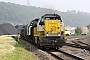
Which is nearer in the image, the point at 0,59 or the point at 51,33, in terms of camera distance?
the point at 0,59

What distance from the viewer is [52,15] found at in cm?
2217

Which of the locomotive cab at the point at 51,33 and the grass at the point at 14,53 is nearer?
the grass at the point at 14,53

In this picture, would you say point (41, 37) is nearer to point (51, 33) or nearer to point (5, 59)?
point (51, 33)

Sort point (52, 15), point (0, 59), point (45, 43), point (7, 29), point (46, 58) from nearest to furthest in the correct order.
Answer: point (0, 59) < point (46, 58) < point (45, 43) < point (52, 15) < point (7, 29)

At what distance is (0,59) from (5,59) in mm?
319

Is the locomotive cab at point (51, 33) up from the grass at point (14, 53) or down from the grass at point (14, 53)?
up

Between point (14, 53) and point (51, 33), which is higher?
point (51, 33)

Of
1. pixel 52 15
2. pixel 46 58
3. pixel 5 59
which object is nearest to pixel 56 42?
pixel 52 15

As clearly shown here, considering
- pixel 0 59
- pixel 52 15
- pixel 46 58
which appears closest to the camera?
pixel 0 59

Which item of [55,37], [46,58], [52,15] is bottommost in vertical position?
[46,58]

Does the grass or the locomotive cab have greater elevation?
the locomotive cab

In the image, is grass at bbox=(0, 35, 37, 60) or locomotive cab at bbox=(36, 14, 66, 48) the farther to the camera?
locomotive cab at bbox=(36, 14, 66, 48)

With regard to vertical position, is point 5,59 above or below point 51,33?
below

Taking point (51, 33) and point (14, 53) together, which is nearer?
point (14, 53)
